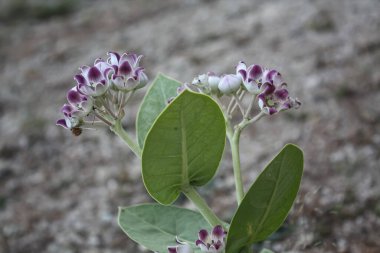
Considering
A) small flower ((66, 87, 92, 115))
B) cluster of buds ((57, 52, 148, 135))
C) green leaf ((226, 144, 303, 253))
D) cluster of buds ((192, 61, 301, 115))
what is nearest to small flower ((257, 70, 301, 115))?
cluster of buds ((192, 61, 301, 115))

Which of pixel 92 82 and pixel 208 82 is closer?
pixel 92 82

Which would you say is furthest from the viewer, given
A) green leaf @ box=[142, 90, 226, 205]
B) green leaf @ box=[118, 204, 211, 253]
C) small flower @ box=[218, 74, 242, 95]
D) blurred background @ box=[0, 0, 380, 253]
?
blurred background @ box=[0, 0, 380, 253]

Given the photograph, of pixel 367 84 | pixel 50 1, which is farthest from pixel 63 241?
pixel 50 1

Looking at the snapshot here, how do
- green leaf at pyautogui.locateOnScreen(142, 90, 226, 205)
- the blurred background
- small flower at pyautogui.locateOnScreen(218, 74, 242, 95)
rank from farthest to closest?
the blurred background
small flower at pyautogui.locateOnScreen(218, 74, 242, 95)
green leaf at pyautogui.locateOnScreen(142, 90, 226, 205)

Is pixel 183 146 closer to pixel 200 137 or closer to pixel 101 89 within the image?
pixel 200 137

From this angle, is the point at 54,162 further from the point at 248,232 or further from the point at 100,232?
the point at 248,232

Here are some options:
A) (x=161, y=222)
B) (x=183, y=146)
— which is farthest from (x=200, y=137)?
(x=161, y=222)

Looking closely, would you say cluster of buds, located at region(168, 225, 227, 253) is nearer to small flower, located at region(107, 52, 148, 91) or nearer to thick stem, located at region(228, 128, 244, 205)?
thick stem, located at region(228, 128, 244, 205)
